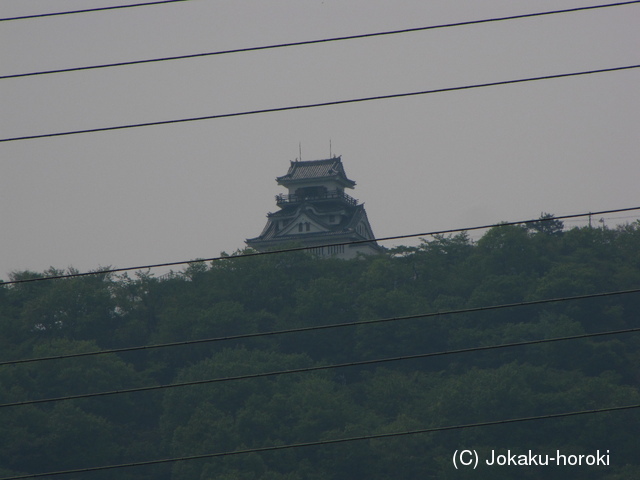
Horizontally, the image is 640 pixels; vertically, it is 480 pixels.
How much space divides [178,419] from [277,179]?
29.7m

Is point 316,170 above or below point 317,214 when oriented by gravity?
above

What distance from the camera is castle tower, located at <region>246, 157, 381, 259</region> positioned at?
2955 inches

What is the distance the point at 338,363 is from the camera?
62188mm

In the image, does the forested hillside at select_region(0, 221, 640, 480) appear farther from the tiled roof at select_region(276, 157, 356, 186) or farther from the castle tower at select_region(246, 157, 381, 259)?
the tiled roof at select_region(276, 157, 356, 186)

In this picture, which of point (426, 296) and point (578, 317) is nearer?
point (578, 317)

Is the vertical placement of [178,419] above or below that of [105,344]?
below

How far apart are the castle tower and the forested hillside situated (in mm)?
4585

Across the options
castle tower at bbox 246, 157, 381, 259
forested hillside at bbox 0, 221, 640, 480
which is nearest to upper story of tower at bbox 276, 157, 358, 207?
castle tower at bbox 246, 157, 381, 259

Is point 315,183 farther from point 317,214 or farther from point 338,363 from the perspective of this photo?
point 338,363

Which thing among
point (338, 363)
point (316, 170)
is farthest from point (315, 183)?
point (338, 363)

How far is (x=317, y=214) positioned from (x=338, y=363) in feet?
55.9

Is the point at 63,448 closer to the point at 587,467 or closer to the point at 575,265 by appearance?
the point at 587,467

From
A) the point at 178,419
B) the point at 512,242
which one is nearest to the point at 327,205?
the point at 512,242

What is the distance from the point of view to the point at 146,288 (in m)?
68.2
